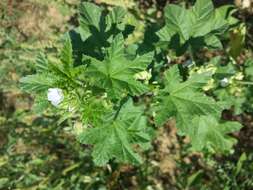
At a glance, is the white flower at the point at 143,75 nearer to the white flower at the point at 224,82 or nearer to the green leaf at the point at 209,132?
the green leaf at the point at 209,132

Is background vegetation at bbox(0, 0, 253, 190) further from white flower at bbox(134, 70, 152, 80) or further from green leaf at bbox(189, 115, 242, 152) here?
white flower at bbox(134, 70, 152, 80)

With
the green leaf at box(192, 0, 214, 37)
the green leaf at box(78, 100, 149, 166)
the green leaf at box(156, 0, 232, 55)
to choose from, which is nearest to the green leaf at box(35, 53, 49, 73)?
the green leaf at box(78, 100, 149, 166)

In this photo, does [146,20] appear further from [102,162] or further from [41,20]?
[102,162]

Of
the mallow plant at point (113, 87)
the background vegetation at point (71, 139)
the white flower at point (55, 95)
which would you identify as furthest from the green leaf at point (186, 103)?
the background vegetation at point (71, 139)

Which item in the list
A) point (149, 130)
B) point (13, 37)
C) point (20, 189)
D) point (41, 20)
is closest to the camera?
point (149, 130)

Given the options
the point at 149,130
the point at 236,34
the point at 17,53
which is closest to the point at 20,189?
the point at 17,53

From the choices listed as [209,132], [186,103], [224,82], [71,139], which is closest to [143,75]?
[186,103]
